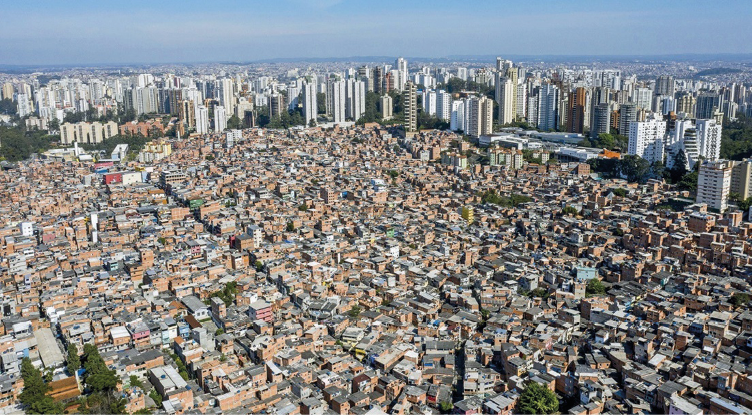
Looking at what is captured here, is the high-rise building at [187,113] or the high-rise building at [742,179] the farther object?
the high-rise building at [187,113]

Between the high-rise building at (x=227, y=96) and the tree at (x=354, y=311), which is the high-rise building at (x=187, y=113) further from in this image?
the tree at (x=354, y=311)

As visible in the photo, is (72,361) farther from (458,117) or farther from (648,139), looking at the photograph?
(458,117)

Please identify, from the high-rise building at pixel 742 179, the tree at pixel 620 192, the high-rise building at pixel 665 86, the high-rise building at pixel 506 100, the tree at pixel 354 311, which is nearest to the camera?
the tree at pixel 354 311

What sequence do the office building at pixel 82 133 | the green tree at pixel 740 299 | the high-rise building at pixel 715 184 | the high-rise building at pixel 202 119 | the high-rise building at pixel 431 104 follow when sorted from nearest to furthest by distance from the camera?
the green tree at pixel 740 299
the high-rise building at pixel 715 184
the office building at pixel 82 133
the high-rise building at pixel 202 119
the high-rise building at pixel 431 104

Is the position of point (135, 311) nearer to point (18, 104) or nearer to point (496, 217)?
point (496, 217)

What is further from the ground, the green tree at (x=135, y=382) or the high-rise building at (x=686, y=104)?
the high-rise building at (x=686, y=104)

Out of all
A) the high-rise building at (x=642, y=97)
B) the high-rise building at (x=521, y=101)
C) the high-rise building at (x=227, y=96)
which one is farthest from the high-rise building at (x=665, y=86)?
the high-rise building at (x=227, y=96)

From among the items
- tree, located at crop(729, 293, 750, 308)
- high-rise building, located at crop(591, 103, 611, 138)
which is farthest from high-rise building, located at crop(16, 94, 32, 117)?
tree, located at crop(729, 293, 750, 308)

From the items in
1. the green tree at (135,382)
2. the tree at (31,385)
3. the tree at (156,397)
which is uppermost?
the tree at (31,385)
